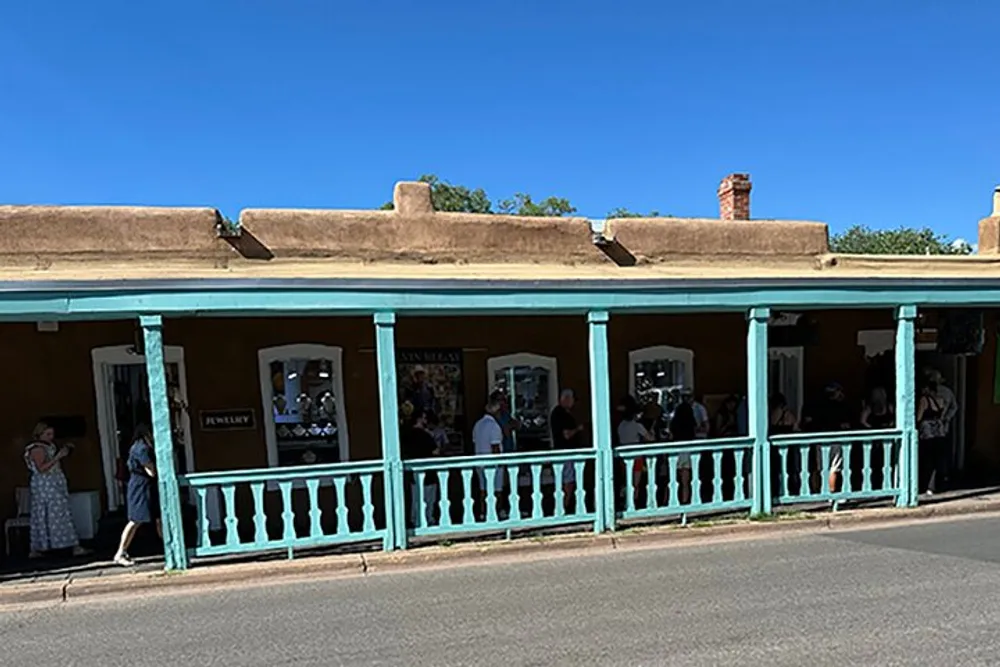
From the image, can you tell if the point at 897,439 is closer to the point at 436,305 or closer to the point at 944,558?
the point at 944,558

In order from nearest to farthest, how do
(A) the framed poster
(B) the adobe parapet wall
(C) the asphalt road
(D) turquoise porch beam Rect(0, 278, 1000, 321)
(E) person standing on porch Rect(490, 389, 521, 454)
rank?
(C) the asphalt road < (D) turquoise porch beam Rect(0, 278, 1000, 321) < (B) the adobe parapet wall < (E) person standing on porch Rect(490, 389, 521, 454) < (A) the framed poster

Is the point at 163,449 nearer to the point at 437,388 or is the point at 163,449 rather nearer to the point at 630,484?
the point at 437,388

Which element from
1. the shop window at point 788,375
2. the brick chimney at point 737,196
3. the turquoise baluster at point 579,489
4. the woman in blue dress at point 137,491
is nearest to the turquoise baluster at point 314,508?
the woman in blue dress at point 137,491

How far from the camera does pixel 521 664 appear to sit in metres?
4.16

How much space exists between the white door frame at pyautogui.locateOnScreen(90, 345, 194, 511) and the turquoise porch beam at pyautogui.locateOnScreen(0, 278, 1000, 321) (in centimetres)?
228

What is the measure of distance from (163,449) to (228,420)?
7.23ft

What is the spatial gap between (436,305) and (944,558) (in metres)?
5.32

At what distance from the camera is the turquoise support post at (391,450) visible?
255 inches

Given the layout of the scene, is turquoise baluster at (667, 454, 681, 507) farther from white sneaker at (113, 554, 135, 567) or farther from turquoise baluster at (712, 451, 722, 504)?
white sneaker at (113, 554, 135, 567)

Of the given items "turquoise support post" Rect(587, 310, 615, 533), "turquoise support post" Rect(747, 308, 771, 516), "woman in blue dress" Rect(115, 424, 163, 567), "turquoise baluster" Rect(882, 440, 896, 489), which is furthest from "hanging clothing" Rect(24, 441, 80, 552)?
"turquoise baluster" Rect(882, 440, 896, 489)

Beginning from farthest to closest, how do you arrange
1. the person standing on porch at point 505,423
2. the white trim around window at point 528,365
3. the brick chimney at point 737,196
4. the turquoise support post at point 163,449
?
the brick chimney at point 737,196 < the white trim around window at point 528,365 < the person standing on porch at point 505,423 < the turquoise support post at point 163,449

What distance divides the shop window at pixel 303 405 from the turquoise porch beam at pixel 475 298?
90.3 inches

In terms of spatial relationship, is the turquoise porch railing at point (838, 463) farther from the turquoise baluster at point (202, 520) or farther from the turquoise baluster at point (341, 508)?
the turquoise baluster at point (202, 520)

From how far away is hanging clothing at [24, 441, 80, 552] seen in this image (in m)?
6.61
